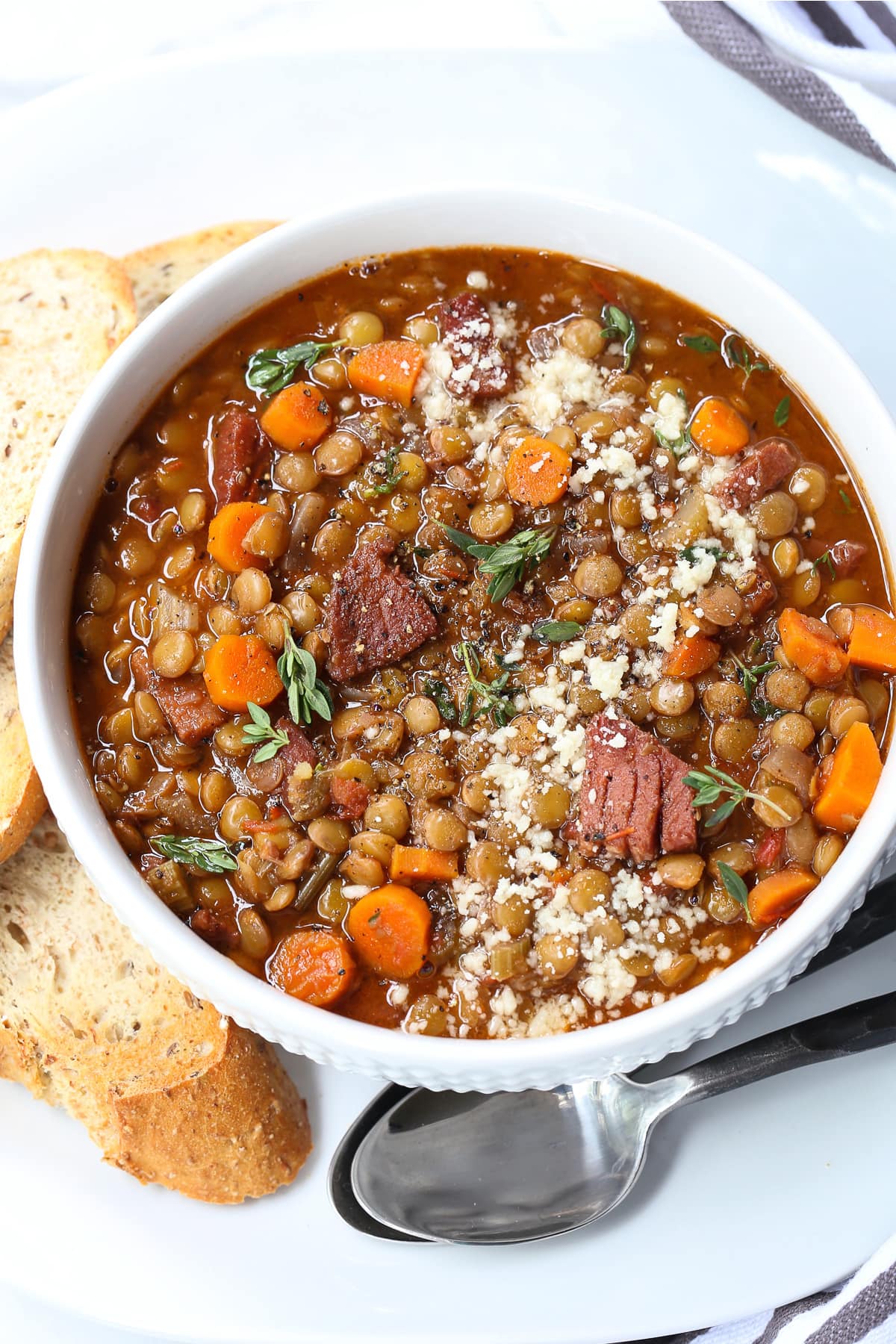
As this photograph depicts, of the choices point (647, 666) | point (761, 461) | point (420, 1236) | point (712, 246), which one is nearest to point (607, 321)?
point (712, 246)

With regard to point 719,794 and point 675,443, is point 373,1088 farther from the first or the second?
point 675,443

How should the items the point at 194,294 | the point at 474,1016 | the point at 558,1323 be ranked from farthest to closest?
the point at 558,1323 → the point at 194,294 → the point at 474,1016

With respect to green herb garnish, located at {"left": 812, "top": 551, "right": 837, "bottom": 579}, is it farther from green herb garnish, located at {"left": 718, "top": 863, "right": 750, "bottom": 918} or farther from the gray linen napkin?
the gray linen napkin

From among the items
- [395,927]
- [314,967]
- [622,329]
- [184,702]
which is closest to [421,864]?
[395,927]

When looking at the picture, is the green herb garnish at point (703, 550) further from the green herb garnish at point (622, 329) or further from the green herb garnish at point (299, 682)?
the green herb garnish at point (299, 682)

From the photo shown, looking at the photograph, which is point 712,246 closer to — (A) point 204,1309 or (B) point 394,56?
(B) point 394,56

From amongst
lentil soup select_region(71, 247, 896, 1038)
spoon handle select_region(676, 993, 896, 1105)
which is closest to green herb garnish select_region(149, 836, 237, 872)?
lentil soup select_region(71, 247, 896, 1038)

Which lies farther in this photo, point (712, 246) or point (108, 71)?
point (108, 71)
